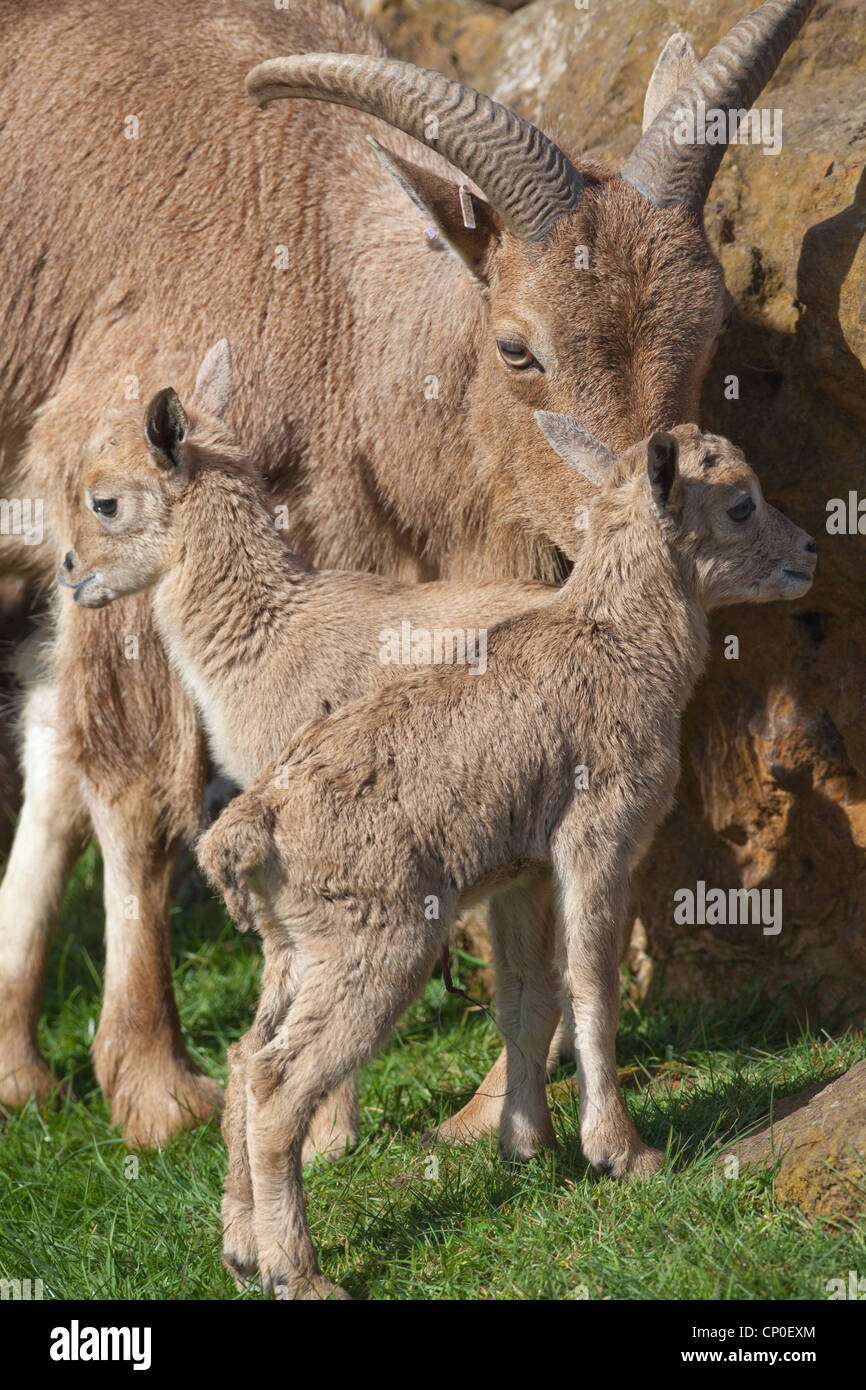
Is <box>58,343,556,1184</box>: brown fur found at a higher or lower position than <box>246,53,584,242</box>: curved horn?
lower

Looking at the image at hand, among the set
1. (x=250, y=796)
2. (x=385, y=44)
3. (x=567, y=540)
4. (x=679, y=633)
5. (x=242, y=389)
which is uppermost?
(x=385, y=44)

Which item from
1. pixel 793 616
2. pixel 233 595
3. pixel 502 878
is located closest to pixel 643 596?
pixel 502 878

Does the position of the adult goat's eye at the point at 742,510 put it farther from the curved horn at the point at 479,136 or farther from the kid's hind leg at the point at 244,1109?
the kid's hind leg at the point at 244,1109

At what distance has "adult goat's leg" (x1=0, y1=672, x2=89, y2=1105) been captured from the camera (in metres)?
6.98

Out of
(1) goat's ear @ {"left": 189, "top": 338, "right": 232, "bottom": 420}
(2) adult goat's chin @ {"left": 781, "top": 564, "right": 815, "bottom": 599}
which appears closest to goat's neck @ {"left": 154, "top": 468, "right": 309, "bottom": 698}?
(1) goat's ear @ {"left": 189, "top": 338, "right": 232, "bottom": 420}

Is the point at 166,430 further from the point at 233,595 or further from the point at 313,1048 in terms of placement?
the point at 313,1048

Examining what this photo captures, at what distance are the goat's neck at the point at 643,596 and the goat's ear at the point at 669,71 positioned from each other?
2.20 meters

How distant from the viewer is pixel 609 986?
15.7 ft

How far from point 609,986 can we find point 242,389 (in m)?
2.87

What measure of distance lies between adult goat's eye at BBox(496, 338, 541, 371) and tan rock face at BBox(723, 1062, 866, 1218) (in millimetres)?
2642

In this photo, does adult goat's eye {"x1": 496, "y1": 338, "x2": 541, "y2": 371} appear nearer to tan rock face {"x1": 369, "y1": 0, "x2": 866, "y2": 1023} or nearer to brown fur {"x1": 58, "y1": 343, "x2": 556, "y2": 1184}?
brown fur {"x1": 58, "y1": 343, "x2": 556, "y2": 1184}

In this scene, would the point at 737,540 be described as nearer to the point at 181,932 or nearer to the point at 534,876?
the point at 534,876

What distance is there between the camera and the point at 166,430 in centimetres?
521

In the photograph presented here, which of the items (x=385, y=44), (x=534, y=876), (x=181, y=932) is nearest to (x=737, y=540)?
(x=534, y=876)
